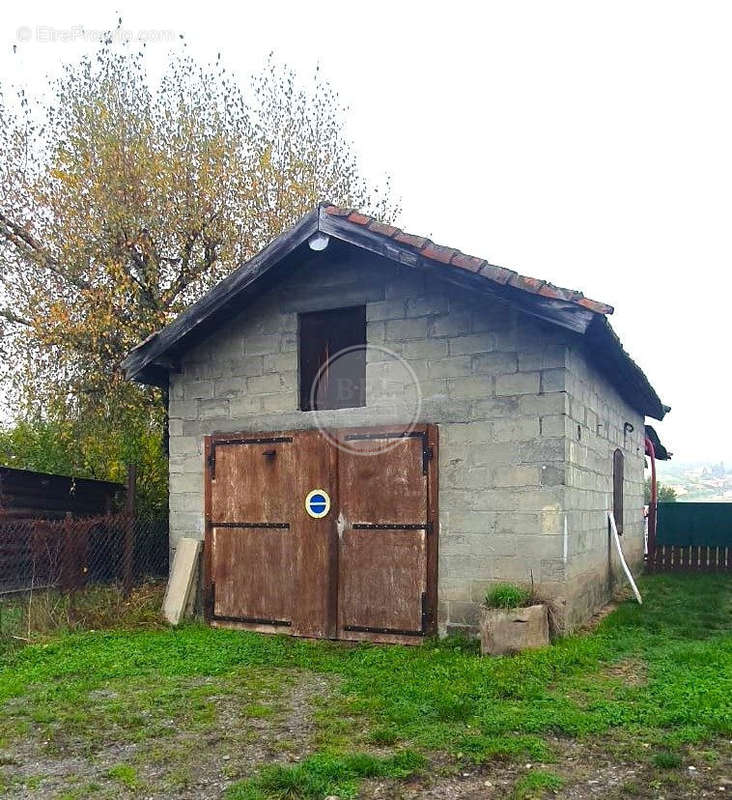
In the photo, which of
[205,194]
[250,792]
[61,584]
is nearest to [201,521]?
[61,584]

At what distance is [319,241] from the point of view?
8016 millimetres

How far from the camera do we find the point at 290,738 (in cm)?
496

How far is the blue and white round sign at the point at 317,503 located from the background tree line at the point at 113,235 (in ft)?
19.1

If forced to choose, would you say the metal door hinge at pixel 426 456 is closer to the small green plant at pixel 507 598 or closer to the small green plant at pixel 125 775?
the small green plant at pixel 507 598

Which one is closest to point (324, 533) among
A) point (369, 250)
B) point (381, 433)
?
point (381, 433)

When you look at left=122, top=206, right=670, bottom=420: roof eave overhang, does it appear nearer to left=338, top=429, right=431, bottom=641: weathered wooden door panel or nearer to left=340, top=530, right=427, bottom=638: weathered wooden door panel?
left=338, top=429, right=431, bottom=641: weathered wooden door panel

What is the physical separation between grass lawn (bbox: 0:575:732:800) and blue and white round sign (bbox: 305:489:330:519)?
1375 mm

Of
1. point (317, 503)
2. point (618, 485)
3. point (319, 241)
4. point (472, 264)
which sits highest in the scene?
point (319, 241)

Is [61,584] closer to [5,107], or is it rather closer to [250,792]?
[250,792]

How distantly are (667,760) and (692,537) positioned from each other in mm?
13315

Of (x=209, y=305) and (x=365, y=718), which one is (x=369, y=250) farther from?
(x=365, y=718)

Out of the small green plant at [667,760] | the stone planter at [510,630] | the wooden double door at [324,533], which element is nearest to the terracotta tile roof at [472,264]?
the wooden double door at [324,533]

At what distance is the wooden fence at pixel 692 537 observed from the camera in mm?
14664

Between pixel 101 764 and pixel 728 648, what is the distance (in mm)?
5604
